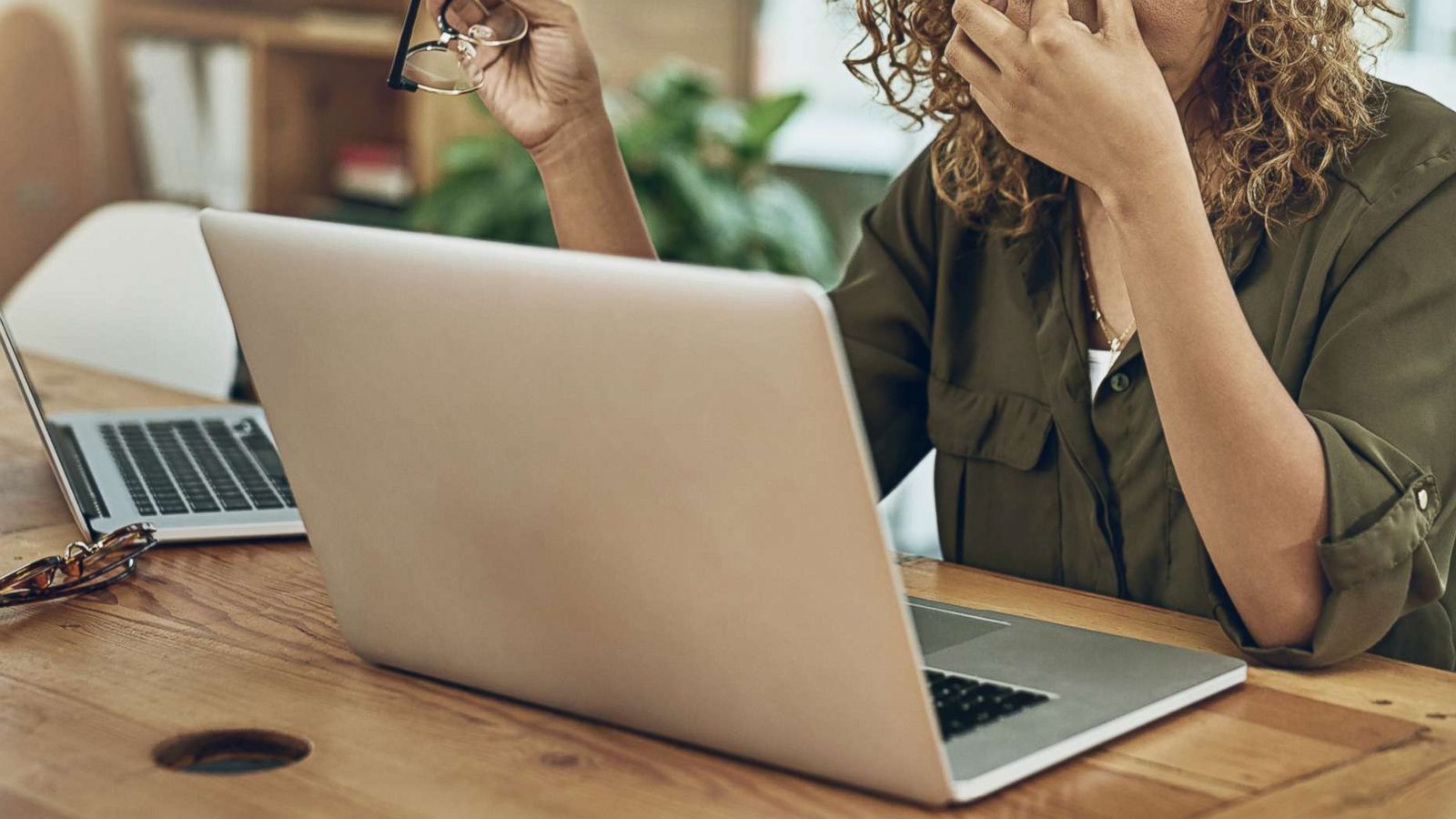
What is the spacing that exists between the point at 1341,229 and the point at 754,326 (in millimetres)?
600

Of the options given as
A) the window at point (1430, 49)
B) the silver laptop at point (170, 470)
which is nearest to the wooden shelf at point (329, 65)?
the window at point (1430, 49)

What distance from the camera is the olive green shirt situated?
36.8 inches

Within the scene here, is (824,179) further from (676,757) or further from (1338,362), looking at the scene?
(676,757)

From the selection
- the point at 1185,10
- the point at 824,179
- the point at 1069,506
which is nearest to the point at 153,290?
the point at 1069,506

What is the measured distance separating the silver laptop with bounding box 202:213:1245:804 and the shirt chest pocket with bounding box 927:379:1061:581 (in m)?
0.41

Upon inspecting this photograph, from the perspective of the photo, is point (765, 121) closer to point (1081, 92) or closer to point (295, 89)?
point (295, 89)

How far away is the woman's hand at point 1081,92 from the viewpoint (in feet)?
2.96

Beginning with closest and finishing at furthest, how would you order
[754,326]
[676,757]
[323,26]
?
[754,326]
[676,757]
[323,26]

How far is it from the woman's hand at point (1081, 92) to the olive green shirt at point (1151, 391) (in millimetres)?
200

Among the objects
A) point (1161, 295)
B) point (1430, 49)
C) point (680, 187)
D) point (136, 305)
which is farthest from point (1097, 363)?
point (680, 187)

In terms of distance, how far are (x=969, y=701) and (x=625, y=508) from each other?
0.71ft

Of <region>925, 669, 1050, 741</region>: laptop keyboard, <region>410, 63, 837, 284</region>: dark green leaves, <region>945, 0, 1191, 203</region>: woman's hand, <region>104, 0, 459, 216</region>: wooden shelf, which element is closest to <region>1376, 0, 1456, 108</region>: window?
<region>410, 63, 837, 284</region>: dark green leaves

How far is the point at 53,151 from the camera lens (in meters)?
3.32

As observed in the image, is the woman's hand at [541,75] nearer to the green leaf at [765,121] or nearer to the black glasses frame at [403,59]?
the black glasses frame at [403,59]
